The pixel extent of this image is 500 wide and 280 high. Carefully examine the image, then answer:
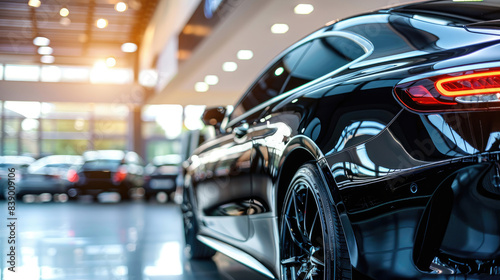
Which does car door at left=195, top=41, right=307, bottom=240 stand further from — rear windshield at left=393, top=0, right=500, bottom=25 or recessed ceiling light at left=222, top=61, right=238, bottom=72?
recessed ceiling light at left=222, top=61, right=238, bottom=72

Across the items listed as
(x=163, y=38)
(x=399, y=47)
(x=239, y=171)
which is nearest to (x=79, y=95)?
(x=163, y=38)

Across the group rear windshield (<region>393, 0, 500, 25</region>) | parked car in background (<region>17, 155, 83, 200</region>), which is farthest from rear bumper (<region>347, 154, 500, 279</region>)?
parked car in background (<region>17, 155, 83, 200</region>)

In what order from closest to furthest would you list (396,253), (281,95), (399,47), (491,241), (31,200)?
(491,241)
(396,253)
(399,47)
(281,95)
(31,200)

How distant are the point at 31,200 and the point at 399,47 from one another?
526 inches

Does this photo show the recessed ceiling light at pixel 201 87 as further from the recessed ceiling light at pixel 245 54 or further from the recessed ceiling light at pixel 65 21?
the recessed ceiling light at pixel 65 21

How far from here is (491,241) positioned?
176 cm

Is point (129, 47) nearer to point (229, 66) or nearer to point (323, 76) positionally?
point (229, 66)

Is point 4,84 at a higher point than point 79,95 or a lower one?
lower

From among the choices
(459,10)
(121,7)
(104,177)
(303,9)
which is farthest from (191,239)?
(121,7)

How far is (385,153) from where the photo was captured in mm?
1936

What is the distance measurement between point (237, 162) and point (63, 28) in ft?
17.6

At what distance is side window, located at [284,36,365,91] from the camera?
2.56m

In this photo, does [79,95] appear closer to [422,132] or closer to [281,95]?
[281,95]

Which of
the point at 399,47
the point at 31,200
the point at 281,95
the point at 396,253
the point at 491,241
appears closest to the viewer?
the point at 491,241
